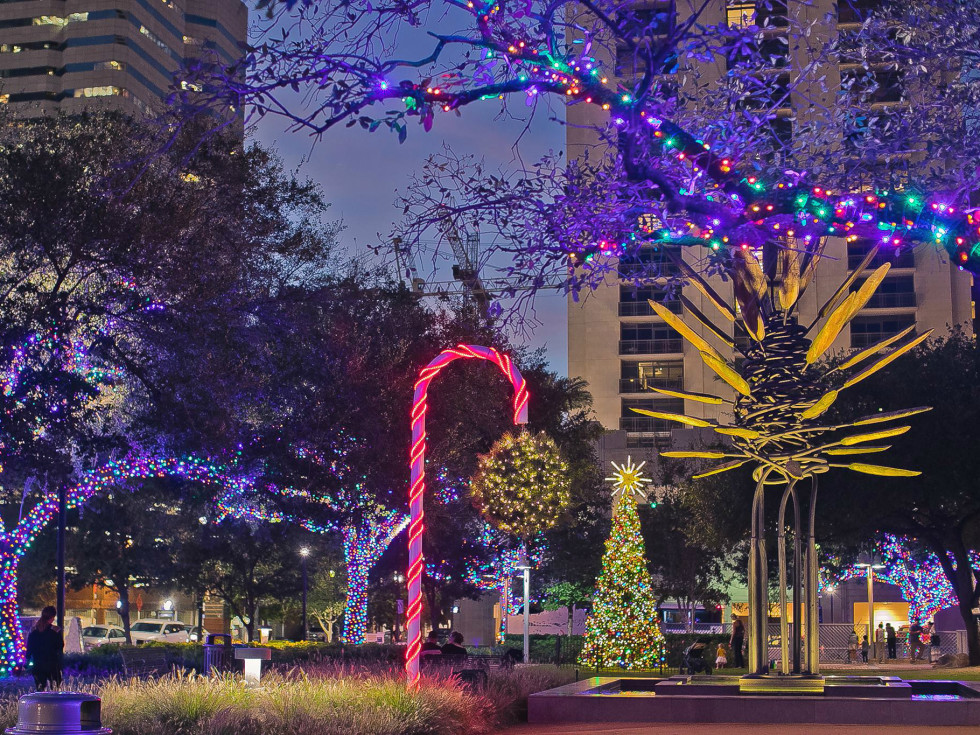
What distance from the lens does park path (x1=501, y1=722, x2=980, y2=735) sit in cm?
1570

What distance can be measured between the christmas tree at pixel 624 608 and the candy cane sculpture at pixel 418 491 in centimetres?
1912

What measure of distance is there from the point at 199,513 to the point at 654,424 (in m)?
51.2

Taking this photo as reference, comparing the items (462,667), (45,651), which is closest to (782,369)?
(462,667)

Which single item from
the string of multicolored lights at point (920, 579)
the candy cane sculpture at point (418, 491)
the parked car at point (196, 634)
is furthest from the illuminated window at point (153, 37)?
the candy cane sculpture at point (418, 491)

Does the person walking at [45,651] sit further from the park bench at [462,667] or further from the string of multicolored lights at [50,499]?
the string of multicolored lights at [50,499]

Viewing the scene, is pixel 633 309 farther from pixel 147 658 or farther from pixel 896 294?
pixel 147 658

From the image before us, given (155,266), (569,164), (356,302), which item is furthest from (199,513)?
(569,164)

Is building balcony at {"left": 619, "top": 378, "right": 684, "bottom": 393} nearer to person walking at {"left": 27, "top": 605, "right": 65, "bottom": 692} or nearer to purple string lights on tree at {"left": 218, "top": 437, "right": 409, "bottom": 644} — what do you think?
purple string lights on tree at {"left": 218, "top": 437, "right": 409, "bottom": 644}

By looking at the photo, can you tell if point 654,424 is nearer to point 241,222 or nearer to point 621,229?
point 241,222

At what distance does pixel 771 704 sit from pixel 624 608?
2048cm

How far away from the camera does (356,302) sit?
3278 centimetres

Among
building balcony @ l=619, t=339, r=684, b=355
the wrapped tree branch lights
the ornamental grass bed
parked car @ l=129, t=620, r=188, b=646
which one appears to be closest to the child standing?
the wrapped tree branch lights

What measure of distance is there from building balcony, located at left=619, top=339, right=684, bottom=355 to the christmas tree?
5339 centimetres

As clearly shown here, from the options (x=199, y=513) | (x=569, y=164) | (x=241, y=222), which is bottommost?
(x=199, y=513)
